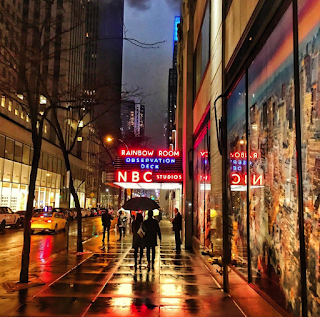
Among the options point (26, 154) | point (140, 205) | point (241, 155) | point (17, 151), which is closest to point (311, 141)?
point (241, 155)

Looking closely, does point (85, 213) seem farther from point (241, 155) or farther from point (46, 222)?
point (241, 155)

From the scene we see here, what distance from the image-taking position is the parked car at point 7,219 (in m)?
26.6

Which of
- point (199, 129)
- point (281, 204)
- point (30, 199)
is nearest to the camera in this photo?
point (281, 204)

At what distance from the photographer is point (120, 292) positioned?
8.15 m

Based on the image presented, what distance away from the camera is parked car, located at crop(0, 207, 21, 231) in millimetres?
26562

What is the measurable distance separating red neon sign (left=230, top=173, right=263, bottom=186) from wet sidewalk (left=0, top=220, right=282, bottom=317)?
98.8 inches

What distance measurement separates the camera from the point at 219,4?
999cm

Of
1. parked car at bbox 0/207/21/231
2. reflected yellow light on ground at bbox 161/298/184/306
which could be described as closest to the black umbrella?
reflected yellow light on ground at bbox 161/298/184/306

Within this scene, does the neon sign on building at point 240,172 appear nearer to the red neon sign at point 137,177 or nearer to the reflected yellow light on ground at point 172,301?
the reflected yellow light on ground at point 172,301

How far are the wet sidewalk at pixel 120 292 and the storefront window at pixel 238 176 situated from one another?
110cm

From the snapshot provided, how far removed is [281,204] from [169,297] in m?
3.85

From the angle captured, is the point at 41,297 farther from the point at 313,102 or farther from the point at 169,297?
the point at 313,102

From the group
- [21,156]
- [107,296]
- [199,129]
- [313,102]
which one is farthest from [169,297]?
[21,156]

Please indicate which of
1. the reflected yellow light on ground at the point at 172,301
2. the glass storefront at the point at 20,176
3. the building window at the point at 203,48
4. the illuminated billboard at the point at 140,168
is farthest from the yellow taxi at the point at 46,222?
the reflected yellow light on ground at the point at 172,301
